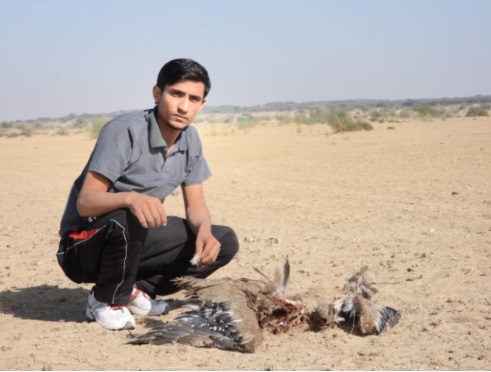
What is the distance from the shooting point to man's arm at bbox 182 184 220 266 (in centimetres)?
477

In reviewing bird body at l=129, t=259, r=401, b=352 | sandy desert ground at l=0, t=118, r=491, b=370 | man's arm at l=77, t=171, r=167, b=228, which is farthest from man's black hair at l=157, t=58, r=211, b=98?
sandy desert ground at l=0, t=118, r=491, b=370

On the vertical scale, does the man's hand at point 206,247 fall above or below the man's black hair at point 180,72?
below

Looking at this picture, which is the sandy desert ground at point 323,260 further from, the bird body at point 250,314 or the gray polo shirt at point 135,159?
the gray polo shirt at point 135,159

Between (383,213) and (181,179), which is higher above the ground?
(181,179)

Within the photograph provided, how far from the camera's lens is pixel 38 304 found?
5395 mm

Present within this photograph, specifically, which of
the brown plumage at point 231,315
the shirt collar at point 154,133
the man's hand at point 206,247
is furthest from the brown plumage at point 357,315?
the shirt collar at point 154,133

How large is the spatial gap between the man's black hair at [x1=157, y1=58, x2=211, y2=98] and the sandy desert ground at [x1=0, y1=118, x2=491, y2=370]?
154cm

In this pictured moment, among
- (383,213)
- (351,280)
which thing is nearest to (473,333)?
(351,280)

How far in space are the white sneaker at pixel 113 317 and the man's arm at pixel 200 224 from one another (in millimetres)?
571

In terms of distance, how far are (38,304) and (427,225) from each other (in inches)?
168

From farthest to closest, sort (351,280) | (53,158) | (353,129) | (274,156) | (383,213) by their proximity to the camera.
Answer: (353,129) → (53,158) → (274,156) → (383,213) → (351,280)

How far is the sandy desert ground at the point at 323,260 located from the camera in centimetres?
409

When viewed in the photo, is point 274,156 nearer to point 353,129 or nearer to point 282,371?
point 353,129

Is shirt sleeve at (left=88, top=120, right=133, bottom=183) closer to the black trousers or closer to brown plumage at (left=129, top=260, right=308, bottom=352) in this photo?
the black trousers
